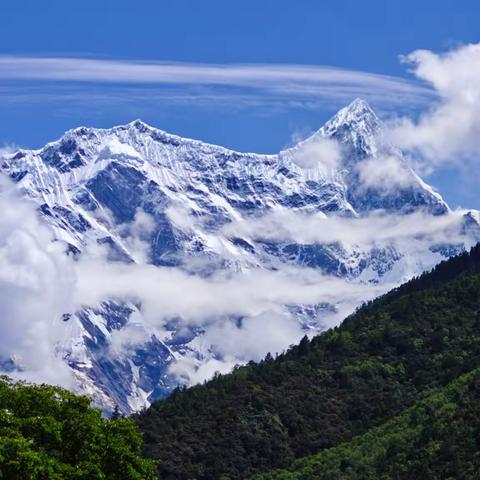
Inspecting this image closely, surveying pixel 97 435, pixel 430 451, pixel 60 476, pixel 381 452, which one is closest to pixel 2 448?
pixel 60 476

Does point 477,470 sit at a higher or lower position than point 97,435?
higher

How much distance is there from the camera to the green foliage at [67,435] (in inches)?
2923

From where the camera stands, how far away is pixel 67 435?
78062 millimetres

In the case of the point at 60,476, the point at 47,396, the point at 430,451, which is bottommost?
the point at 60,476

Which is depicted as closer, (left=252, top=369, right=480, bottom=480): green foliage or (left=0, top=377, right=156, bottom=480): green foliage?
(left=0, top=377, right=156, bottom=480): green foliage

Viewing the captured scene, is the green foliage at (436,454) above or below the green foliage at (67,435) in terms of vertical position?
above

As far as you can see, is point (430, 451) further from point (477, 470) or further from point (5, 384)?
point (5, 384)

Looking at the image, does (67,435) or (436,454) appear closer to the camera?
(67,435)

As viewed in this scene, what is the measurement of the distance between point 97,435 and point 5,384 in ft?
22.2

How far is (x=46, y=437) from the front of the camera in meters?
75.9

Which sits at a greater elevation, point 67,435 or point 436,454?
point 436,454

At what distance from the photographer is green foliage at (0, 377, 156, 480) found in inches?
2923

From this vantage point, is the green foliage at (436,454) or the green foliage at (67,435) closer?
the green foliage at (67,435)

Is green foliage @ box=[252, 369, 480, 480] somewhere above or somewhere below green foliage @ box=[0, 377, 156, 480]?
above
